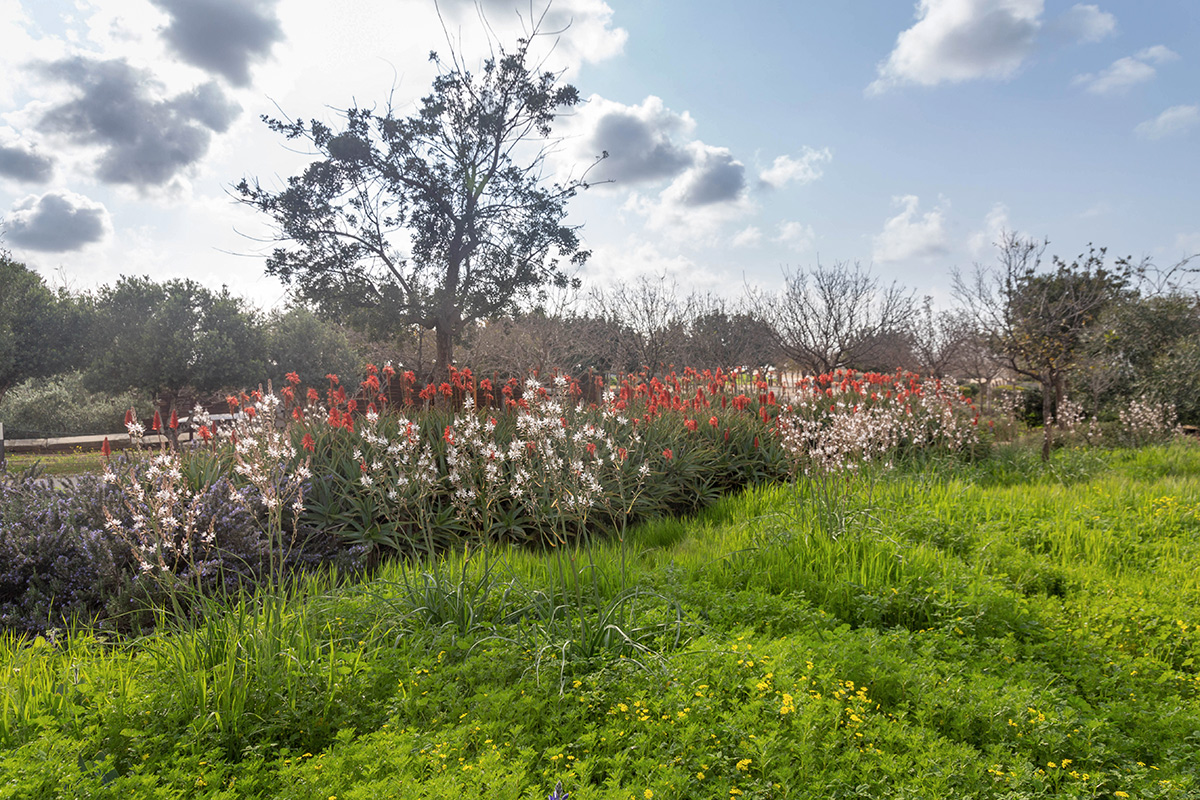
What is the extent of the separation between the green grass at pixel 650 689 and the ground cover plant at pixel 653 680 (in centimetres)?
2

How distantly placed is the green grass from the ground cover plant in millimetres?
16

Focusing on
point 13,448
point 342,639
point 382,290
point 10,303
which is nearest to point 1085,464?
point 342,639

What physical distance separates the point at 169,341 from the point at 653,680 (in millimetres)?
Answer: 24023

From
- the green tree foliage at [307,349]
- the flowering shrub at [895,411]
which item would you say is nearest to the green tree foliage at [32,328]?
the green tree foliage at [307,349]

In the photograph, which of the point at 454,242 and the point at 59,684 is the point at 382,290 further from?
the point at 59,684

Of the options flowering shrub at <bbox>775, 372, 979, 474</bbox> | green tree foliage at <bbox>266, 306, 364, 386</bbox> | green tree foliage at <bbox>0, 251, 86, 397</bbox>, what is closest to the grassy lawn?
green tree foliage at <bbox>0, 251, 86, 397</bbox>

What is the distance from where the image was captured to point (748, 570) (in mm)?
4809

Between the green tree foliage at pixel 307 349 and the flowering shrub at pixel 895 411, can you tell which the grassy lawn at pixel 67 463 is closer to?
the green tree foliage at pixel 307 349

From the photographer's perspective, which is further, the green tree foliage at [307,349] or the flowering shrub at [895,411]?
the green tree foliage at [307,349]

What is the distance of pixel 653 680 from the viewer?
320 centimetres

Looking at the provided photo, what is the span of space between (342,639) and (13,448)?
1113 inches

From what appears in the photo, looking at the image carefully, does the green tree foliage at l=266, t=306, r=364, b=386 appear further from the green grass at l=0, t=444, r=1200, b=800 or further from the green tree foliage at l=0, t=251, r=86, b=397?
the green grass at l=0, t=444, r=1200, b=800

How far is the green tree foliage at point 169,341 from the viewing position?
21.7 m

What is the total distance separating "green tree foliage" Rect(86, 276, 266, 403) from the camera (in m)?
21.7
